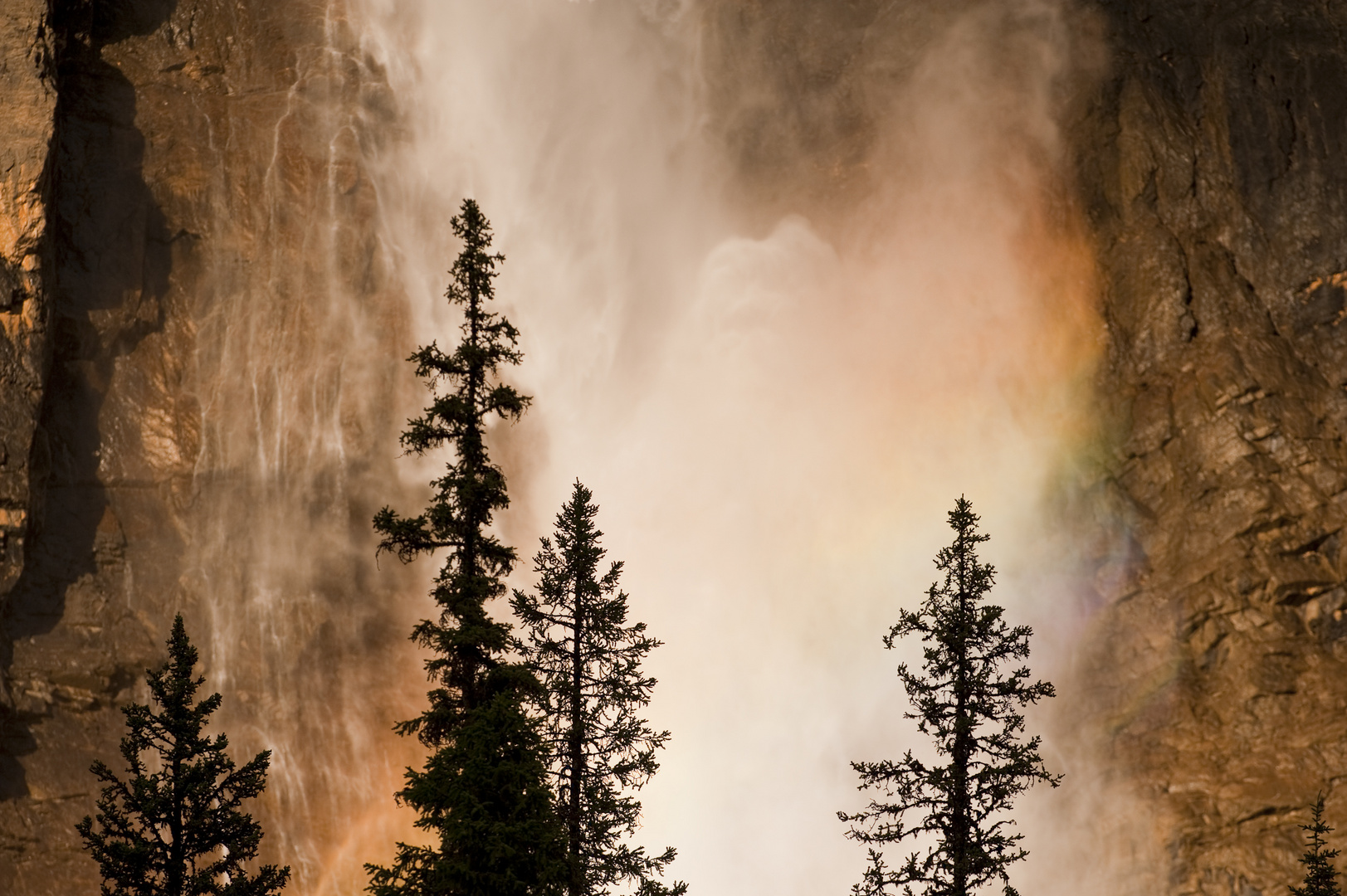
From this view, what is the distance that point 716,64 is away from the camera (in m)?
47.6

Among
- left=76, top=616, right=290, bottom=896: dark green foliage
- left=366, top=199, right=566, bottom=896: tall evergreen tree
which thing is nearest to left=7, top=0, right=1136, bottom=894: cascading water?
left=76, top=616, right=290, bottom=896: dark green foliage

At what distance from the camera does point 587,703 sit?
19703 millimetres

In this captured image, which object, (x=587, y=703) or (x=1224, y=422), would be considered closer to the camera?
(x=587, y=703)

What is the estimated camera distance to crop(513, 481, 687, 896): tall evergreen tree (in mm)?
18891

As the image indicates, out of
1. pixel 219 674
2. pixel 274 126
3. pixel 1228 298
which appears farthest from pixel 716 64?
pixel 219 674

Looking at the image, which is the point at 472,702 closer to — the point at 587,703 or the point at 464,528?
the point at 587,703

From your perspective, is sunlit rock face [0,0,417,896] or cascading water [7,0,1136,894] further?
cascading water [7,0,1136,894]

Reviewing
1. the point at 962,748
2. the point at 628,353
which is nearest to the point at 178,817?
the point at 962,748

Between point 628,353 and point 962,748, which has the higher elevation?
point 628,353

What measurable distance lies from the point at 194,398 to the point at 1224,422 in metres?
29.2

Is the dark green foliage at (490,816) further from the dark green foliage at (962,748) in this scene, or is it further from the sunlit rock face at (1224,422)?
the sunlit rock face at (1224,422)

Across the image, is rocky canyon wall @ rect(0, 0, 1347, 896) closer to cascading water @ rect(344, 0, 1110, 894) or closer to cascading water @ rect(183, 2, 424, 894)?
cascading water @ rect(183, 2, 424, 894)

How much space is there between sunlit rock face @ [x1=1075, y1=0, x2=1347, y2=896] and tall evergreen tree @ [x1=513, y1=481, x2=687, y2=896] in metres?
21.4

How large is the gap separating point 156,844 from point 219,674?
22203 millimetres
